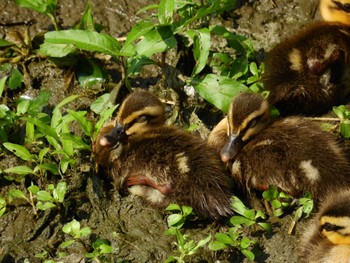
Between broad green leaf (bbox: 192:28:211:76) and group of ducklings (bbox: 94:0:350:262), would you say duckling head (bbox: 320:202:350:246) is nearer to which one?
group of ducklings (bbox: 94:0:350:262)

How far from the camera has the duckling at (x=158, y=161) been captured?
420cm

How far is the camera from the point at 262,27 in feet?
18.2

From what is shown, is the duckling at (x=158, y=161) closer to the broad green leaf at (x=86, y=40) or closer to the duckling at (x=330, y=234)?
the broad green leaf at (x=86, y=40)

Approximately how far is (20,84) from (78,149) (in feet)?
2.53

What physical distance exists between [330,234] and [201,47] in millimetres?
1364

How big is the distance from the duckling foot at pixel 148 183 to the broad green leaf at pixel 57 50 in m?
1.01

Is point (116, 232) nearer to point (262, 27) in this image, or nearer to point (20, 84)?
point (20, 84)

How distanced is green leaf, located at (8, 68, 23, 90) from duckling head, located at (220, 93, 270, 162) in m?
1.36

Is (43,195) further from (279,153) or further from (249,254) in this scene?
(279,153)

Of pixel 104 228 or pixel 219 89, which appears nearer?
pixel 104 228

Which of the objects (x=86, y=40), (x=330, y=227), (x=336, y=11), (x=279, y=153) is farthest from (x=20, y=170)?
(x=336, y=11)

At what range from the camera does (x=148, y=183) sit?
432cm

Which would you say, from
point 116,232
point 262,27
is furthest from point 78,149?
point 262,27

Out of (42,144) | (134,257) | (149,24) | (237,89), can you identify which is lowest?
(134,257)
